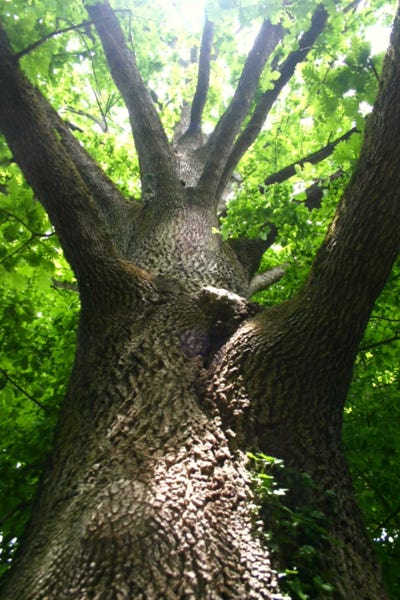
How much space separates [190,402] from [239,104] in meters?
3.63

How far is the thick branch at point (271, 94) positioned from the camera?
4.69 meters

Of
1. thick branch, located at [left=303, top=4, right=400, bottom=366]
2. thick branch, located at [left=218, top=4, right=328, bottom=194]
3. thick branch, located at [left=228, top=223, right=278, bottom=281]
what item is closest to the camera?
thick branch, located at [left=303, top=4, right=400, bottom=366]

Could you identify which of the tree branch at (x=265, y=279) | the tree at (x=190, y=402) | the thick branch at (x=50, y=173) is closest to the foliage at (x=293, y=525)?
the tree at (x=190, y=402)

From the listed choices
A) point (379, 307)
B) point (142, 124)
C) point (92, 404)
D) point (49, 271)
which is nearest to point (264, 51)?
point (142, 124)

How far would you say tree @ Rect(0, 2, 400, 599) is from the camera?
149 cm

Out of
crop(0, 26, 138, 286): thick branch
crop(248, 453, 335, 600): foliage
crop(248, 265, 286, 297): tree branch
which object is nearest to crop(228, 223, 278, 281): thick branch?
crop(248, 265, 286, 297): tree branch

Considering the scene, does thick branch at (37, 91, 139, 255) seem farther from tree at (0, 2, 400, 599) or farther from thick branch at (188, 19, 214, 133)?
thick branch at (188, 19, 214, 133)

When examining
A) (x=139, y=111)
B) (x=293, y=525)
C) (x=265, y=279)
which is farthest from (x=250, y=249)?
(x=293, y=525)

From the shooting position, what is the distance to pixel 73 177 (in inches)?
104

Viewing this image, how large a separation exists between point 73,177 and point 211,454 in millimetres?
1885

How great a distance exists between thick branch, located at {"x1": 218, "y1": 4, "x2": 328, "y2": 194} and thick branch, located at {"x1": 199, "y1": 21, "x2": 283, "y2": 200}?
255mm

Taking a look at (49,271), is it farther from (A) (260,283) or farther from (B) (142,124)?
(B) (142,124)

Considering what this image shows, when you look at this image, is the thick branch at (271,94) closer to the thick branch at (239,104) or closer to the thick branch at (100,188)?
Answer: the thick branch at (239,104)

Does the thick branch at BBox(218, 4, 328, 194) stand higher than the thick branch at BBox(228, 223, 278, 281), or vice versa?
the thick branch at BBox(218, 4, 328, 194)
